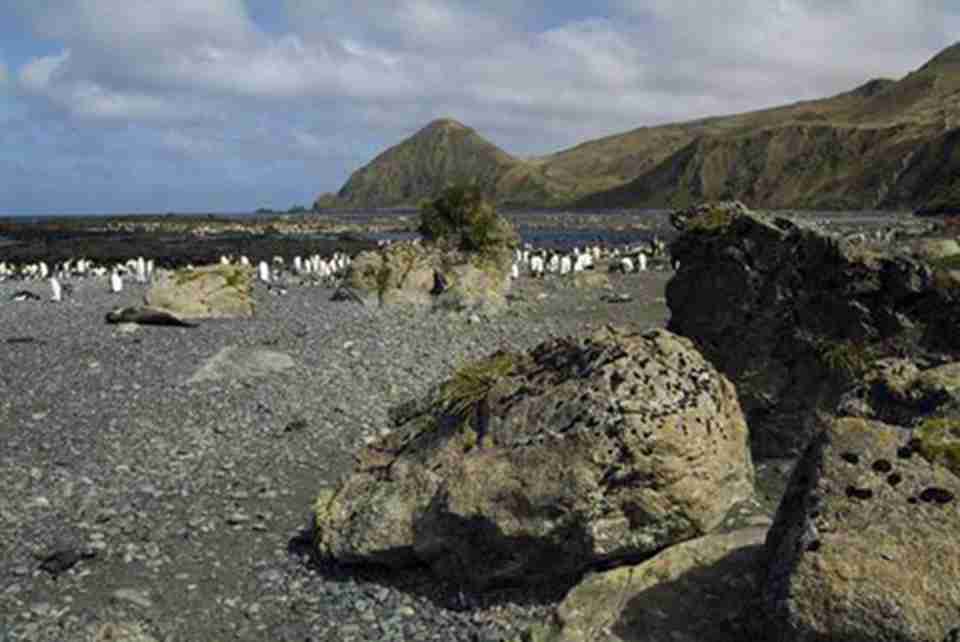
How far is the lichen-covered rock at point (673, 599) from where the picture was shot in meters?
7.05

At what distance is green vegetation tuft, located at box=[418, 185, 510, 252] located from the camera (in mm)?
40275

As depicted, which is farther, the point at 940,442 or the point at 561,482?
the point at 561,482

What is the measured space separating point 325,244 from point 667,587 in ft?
272

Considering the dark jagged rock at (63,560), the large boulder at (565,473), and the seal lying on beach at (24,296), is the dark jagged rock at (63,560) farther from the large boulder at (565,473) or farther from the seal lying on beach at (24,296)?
the seal lying on beach at (24,296)

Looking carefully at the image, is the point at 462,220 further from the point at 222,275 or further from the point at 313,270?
the point at 222,275

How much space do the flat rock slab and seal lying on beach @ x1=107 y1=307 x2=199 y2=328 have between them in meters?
6.58

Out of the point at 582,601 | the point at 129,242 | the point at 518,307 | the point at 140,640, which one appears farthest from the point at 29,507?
the point at 129,242

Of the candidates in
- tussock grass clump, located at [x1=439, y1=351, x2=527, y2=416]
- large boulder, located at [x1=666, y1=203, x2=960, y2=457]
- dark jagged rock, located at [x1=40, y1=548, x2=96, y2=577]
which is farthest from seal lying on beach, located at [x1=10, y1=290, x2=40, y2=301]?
tussock grass clump, located at [x1=439, y1=351, x2=527, y2=416]

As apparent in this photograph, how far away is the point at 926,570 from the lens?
589cm

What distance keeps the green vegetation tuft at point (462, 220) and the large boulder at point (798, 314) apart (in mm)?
25187

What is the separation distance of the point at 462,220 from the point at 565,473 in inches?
1331

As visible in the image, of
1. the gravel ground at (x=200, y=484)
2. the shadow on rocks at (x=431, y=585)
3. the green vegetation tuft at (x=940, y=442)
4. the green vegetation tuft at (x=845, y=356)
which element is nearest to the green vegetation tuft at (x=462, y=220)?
the gravel ground at (x=200, y=484)

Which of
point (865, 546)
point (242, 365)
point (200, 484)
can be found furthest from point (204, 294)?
point (865, 546)

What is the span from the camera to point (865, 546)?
6.03 meters
